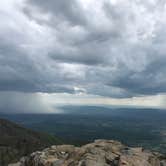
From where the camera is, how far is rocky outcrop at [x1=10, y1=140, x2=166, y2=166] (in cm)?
6756

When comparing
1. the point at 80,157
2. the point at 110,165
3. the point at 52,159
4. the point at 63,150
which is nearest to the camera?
the point at 110,165

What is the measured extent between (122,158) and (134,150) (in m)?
12.2

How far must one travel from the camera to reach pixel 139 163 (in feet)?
226

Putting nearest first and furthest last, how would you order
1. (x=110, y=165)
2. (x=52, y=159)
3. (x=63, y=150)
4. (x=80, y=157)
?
(x=110, y=165), (x=80, y=157), (x=52, y=159), (x=63, y=150)

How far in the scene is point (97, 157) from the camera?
69.4 m

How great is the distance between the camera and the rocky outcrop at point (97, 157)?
67.6m

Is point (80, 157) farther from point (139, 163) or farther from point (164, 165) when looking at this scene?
point (164, 165)

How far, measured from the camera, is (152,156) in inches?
3012

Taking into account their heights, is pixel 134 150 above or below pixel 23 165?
above

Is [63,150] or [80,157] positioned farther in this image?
[63,150]

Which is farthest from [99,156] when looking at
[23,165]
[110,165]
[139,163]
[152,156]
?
[23,165]

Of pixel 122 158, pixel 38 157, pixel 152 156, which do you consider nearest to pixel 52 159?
pixel 38 157

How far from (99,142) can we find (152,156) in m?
16.7

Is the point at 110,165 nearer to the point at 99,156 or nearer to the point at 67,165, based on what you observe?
the point at 99,156
